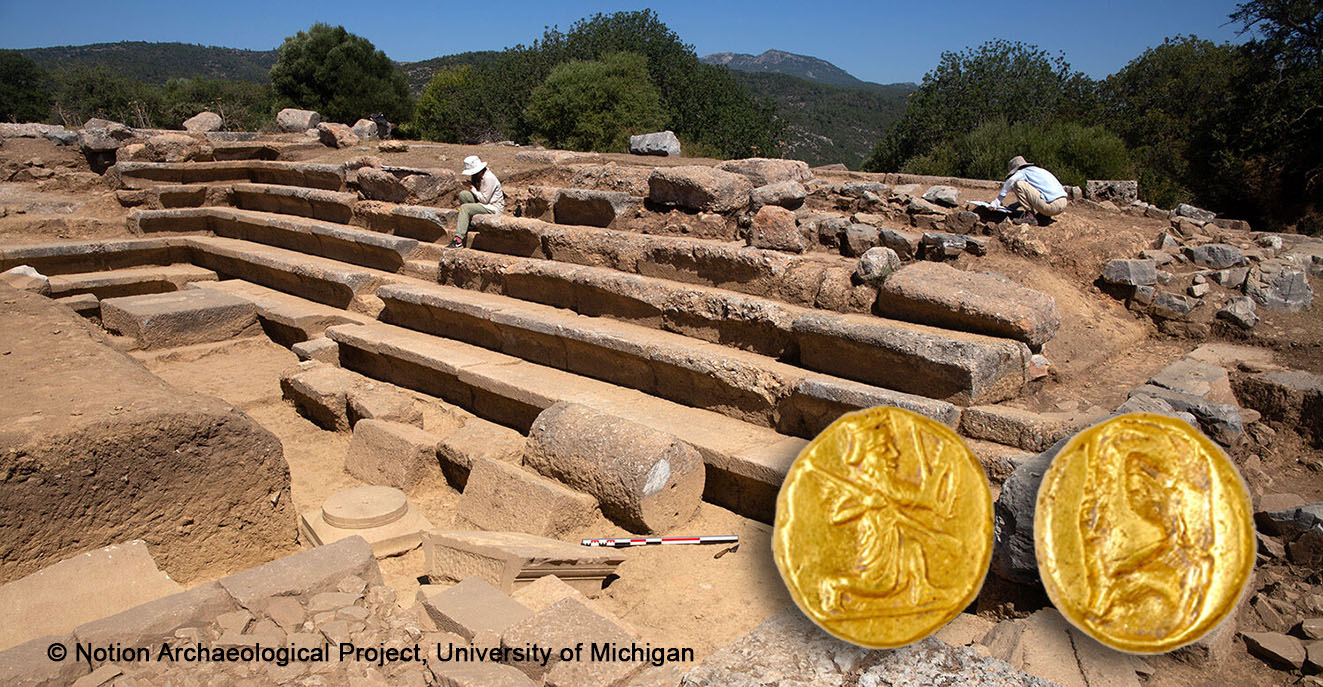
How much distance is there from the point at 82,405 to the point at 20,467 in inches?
19.4

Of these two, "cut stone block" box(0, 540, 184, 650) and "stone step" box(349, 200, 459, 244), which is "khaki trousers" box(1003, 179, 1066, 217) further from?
"cut stone block" box(0, 540, 184, 650)

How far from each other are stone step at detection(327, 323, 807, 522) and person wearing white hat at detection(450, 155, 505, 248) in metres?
1.31

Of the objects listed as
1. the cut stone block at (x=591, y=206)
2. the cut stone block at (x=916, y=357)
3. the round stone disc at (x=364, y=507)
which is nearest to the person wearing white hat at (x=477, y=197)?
the cut stone block at (x=591, y=206)

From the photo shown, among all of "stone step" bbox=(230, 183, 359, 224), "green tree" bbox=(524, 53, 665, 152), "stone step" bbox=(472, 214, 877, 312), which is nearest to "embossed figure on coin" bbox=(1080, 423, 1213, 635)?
"stone step" bbox=(472, 214, 877, 312)

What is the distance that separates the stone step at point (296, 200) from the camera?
8.79 metres

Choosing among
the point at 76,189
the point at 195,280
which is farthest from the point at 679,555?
the point at 76,189

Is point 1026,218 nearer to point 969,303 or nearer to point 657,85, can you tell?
point 969,303

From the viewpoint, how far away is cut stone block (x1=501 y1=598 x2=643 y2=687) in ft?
8.59

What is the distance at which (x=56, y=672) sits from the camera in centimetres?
234

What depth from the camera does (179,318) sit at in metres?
6.95

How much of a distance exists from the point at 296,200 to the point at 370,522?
6.74m

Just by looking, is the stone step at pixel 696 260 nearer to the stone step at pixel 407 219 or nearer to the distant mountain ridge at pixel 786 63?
the stone step at pixel 407 219

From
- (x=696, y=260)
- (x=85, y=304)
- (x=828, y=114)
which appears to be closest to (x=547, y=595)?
(x=696, y=260)

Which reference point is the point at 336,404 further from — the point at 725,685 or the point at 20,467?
the point at 725,685
